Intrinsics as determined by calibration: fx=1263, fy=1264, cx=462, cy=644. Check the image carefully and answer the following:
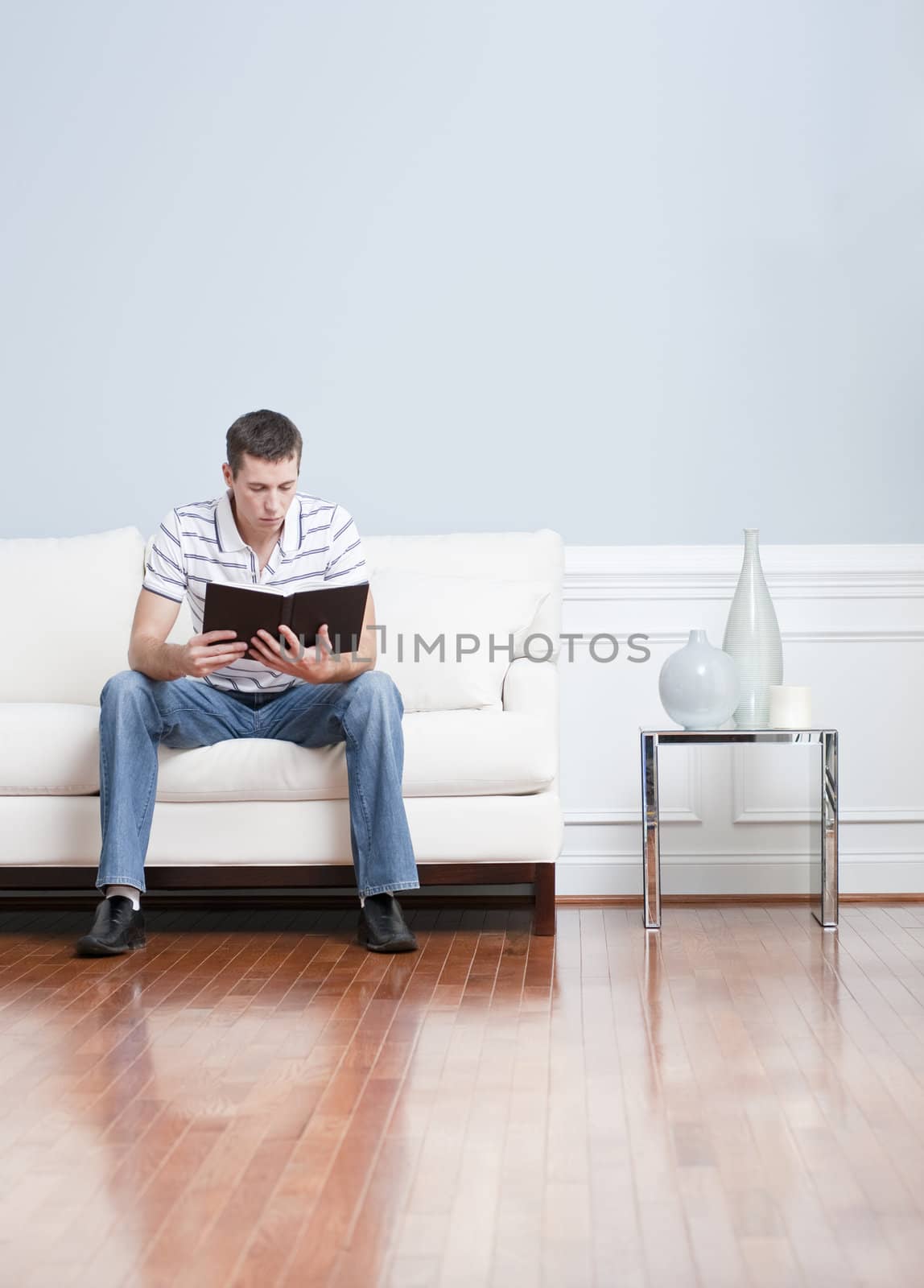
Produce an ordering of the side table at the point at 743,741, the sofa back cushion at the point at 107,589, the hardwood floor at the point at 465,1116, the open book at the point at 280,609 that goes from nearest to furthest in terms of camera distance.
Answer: the hardwood floor at the point at 465,1116 < the open book at the point at 280,609 < the side table at the point at 743,741 < the sofa back cushion at the point at 107,589

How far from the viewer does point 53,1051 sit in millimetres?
1841

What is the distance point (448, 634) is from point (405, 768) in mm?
426

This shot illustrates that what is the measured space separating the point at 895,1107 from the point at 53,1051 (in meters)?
1.16

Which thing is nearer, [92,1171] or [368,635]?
[92,1171]

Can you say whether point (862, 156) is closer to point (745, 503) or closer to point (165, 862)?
point (745, 503)

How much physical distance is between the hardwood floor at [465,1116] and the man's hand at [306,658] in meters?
0.55

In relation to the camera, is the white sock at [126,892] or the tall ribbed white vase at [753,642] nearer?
the white sock at [126,892]

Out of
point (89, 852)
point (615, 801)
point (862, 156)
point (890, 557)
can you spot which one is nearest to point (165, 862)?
point (89, 852)

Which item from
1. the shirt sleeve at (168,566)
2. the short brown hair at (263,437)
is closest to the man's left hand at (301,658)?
the shirt sleeve at (168,566)

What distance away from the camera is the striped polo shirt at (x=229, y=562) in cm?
268

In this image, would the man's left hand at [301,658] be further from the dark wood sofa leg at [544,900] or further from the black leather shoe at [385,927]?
the dark wood sofa leg at [544,900]

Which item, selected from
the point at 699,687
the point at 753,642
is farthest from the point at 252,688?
the point at 753,642

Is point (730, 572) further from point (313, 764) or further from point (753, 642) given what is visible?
point (313, 764)

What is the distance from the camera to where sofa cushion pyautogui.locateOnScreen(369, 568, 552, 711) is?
2.82 meters
